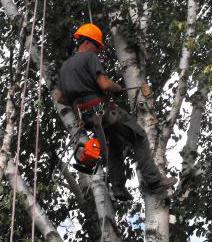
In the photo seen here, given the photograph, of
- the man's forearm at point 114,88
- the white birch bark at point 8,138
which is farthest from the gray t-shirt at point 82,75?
the white birch bark at point 8,138

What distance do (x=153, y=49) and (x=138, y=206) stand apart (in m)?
2.20

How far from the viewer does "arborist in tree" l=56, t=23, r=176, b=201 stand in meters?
5.08

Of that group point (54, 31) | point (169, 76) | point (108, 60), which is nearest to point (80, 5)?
point (54, 31)

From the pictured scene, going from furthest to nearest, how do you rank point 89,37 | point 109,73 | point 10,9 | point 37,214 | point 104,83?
point 109,73 → point 10,9 → point 37,214 → point 89,37 → point 104,83

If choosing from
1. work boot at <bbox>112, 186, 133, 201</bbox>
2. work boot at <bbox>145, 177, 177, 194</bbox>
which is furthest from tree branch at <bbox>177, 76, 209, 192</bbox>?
work boot at <bbox>145, 177, 177, 194</bbox>

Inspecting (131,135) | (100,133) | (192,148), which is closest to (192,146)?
(192,148)

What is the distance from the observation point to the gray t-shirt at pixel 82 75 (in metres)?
5.09

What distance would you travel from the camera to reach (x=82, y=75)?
5.16m

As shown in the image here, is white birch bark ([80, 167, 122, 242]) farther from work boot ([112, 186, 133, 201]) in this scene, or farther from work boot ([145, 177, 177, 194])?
work boot ([145, 177, 177, 194])

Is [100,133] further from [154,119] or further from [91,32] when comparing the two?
[91,32]

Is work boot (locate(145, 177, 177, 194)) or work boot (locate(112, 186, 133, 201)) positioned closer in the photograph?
work boot (locate(145, 177, 177, 194))

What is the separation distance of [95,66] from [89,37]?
333 mm

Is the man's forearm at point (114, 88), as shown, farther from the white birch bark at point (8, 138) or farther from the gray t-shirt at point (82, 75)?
the white birch bark at point (8, 138)

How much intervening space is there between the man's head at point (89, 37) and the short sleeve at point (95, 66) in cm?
18
